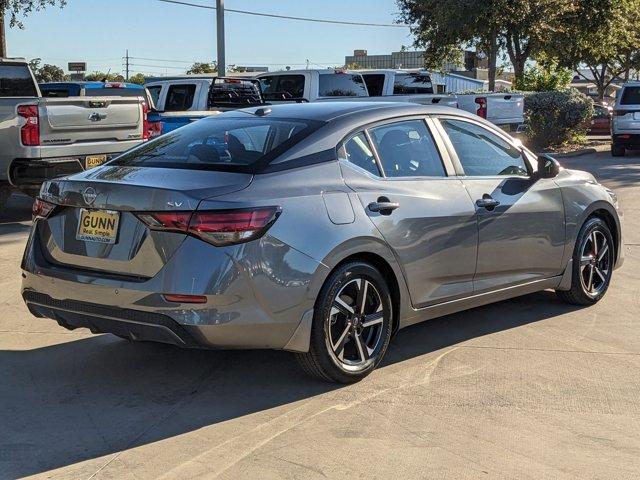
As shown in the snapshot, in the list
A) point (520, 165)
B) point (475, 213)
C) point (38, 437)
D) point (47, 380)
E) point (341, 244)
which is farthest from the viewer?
point (520, 165)

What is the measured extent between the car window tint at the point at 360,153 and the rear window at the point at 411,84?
14.1 meters

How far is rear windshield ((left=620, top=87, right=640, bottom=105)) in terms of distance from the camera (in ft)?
70.0

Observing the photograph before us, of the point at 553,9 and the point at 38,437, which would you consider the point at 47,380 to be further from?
the point at 553,9

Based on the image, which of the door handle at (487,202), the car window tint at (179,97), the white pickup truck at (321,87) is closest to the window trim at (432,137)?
the door handle at (487,202)

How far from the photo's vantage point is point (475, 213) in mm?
5750

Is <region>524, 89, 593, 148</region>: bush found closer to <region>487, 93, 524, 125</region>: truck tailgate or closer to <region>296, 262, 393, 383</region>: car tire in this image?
<region>487, 93, 524, 125</region>: truck tailgate

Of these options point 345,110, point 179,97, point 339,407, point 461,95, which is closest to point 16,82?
point 179,97

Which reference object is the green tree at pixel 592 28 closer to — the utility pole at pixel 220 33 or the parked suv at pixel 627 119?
the parked suv at pixel 627 119

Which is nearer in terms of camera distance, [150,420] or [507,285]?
[150,420]

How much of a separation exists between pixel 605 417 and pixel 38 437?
115 inches

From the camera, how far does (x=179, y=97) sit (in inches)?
679

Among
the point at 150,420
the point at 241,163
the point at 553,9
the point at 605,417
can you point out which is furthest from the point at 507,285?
the point at 553,9

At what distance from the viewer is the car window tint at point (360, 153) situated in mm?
5219

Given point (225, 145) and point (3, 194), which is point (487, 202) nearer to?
point (225, 145)
